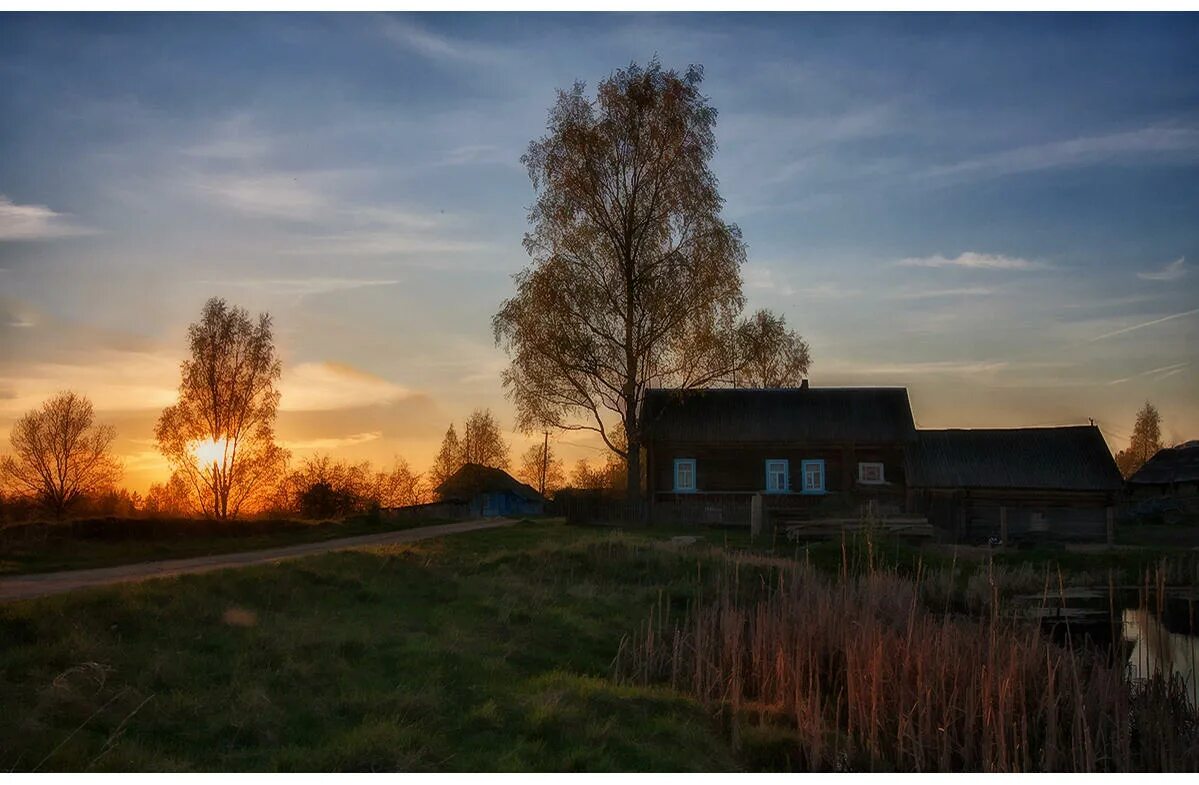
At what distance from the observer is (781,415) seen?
1414 inches

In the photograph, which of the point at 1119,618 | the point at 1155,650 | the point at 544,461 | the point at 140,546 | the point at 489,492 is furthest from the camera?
the point at 544,461

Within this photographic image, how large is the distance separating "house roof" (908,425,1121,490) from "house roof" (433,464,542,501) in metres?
28.4

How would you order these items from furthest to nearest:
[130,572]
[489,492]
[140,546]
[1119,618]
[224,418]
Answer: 1. [489,492]
2. [224,418]
3. [140,546]
4. [1119,618]
5. [130,572]

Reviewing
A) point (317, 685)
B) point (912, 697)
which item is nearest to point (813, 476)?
point (912, 697)

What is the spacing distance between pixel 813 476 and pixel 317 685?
27.6 m

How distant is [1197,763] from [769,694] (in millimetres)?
4208

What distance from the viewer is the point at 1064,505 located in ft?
108

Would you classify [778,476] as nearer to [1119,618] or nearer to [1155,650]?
[1119,618]

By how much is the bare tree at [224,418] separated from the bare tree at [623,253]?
8422mm

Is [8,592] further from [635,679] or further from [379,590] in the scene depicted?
[635,679]

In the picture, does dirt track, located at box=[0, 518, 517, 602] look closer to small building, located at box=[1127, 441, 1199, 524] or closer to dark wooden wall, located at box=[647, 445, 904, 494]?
dark wooden wall, located at box=[647, 445, 904, 494]

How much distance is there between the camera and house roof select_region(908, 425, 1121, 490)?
32906mm

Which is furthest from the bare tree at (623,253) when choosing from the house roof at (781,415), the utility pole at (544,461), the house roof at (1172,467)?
the utility pole at (544,461)

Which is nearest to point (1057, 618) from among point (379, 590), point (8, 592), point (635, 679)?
point (635, 679)
